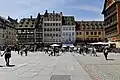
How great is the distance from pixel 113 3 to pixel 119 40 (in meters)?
13.5

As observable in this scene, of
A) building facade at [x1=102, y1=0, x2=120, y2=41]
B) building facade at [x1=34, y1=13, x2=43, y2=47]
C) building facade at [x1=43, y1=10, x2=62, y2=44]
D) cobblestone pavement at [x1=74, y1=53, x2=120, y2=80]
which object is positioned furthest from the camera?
building facade at [x1=43, y1=10, x2=62, y2=44]

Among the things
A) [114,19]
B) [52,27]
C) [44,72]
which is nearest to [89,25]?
[52,27]

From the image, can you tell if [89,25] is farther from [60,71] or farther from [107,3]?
[60,71]

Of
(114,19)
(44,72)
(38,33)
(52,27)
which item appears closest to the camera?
(44,72)

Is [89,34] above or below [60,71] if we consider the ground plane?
above

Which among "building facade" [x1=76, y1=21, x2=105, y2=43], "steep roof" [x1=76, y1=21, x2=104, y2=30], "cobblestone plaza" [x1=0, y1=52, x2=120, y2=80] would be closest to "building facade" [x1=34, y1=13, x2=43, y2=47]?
Result: "building facade" [x1=76, y1=21, x2=105, y2=43]

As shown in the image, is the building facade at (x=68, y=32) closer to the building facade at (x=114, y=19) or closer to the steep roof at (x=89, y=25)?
the steep roof at (x=89, y=25)

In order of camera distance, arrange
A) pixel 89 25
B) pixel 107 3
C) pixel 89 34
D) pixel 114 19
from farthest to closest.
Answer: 1. pixel 89 25
2. pixel 89 34
3. pixel 107 3
4. pixel 114 19

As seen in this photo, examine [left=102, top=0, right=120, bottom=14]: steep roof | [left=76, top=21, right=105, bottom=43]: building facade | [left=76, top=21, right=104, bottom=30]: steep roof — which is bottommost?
[left=76, top=21, right=105, bottom=43]: building facade

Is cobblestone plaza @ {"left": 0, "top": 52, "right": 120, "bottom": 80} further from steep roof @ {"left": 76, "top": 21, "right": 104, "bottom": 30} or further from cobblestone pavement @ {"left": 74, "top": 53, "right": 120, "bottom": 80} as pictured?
steep roof @ {"left": 76, "top": 21, "right": 104, "bottom": 30}

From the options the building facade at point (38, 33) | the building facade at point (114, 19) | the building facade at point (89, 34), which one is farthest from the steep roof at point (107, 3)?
the building facade at point (38, 33)

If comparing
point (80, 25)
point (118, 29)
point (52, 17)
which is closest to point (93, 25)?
point (80, 25)

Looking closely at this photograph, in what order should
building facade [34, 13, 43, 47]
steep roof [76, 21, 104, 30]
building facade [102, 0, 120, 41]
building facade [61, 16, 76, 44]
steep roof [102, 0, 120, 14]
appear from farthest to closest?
steep roof [76, 21, 104, 30], building facade [61, 16, 76, 44], building facade [34, 13, 43, 47], steep roof [102, 0, 120, 14], building facade [102, 0, 120, 41]

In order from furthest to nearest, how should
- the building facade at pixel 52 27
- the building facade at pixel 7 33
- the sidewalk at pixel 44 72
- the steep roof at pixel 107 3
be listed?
the building facade at pixel 52 27 < the building facade at pixel 7 33 < the steep roof at pixel 107 3 < the sidewalk at pixel 44 72
